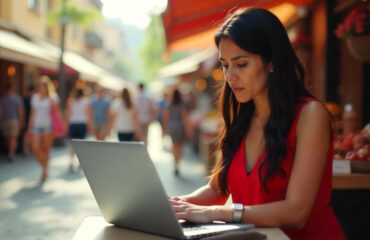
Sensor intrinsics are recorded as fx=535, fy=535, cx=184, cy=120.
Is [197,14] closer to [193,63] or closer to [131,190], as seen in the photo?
[131,190]

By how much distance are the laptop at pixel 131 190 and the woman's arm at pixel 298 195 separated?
0.07 m

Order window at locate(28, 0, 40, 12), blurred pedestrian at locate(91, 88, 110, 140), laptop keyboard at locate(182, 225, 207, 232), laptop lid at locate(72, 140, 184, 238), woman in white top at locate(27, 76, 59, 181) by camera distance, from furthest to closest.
→ window at locate(28, 0, 40, 12)
blurred pedestrian at locate(91, 88, 110, 140)
woman in white top at locate(27, 76, 59, 181)
laptop keyboard at locate(182, 225, 207, 232)
laptop lid at locate(72, 140, 184, 238)

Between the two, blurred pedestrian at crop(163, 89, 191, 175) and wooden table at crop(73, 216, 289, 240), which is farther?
blurred pedestrian at crop(163, 89, 191, 175)

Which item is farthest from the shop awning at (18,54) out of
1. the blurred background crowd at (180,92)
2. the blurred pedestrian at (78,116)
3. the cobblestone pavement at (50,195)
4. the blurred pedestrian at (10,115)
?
the cobblestone pavement at (50,195)

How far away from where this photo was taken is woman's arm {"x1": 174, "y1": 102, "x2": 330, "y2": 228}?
2.02 metres

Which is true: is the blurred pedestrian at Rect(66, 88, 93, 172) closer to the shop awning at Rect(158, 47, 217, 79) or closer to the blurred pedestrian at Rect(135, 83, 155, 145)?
the blurred pedestrian at Rect(135, 83, 155, 145)

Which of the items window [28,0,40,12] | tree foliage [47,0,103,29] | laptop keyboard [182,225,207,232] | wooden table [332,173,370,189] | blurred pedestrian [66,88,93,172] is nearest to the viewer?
laptop keyboard [182,225,207,232]

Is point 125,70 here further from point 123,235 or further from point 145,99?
point 123,235

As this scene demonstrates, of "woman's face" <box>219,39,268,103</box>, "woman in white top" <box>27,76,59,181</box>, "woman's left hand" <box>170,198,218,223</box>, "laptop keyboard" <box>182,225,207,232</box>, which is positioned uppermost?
"woman's face" <box>219,39,268,103</box>

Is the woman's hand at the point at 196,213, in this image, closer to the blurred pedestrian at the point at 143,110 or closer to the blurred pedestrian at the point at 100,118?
the blurred pedestrian at the point at 100,118

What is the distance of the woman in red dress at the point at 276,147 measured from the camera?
203 cm

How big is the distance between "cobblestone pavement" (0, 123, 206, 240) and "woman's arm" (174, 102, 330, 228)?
3.91 m

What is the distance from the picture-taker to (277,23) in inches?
86.0

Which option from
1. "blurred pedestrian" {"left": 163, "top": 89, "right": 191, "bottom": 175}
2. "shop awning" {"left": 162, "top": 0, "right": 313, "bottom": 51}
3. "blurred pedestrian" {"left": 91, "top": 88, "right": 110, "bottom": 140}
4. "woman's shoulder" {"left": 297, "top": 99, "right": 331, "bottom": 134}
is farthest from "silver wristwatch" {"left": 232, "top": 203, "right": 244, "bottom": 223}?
"blurred pedestrian" {"left": 91, "top": 88, "right": 110, "bottom": 140}
